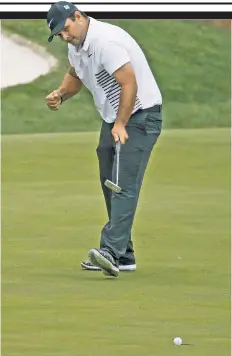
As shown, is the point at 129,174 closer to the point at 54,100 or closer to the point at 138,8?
the point at 54,100

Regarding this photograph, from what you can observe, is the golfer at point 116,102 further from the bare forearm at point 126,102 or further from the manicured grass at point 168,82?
the manicured grass at point 168,82

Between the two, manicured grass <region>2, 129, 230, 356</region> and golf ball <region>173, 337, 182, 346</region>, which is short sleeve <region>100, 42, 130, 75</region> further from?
golf ball <region>173, 337, 182, 346</region>

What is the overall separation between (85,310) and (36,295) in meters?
0.57

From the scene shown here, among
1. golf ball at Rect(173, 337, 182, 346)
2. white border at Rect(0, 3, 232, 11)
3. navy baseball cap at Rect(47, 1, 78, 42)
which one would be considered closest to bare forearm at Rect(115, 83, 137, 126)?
navy baseball cap at Rect(47, 1, 78, 42)

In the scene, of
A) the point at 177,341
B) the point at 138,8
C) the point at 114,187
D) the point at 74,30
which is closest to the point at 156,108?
the point at 114,187

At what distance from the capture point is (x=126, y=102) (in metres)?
10.5

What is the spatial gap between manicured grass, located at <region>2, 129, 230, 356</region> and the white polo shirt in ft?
3.50

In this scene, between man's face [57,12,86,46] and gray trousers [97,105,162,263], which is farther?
gray trousers [97,105,162,263]

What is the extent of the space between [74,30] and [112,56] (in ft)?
0.96

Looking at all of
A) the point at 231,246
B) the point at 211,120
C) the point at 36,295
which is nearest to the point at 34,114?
the point at 211,120

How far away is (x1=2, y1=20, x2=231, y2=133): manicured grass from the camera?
22.2 meters

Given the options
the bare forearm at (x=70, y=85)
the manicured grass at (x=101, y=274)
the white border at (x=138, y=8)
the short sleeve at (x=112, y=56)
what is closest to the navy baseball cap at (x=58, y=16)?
the short sleeve at (x=112, y=56)

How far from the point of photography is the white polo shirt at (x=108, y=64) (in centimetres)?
1064

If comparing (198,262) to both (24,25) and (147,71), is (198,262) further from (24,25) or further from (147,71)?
(24,25)
